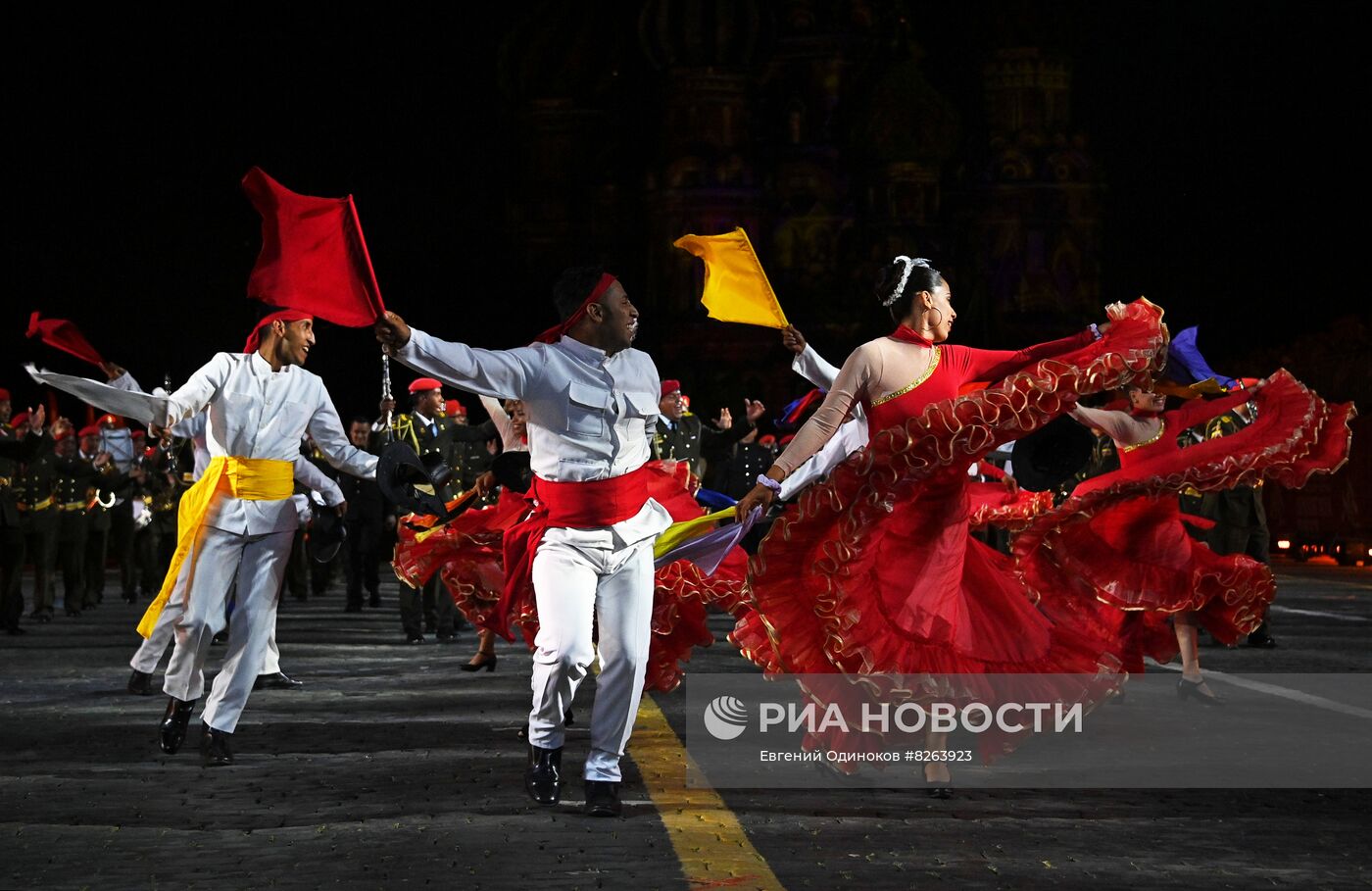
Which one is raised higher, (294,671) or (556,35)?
(556,35)

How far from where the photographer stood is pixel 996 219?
5922cm

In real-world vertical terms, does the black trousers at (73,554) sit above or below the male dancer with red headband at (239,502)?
below

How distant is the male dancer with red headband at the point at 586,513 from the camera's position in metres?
8.45

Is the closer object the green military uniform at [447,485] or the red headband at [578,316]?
the red headband at [578,316]

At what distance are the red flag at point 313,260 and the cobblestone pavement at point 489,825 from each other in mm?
1879

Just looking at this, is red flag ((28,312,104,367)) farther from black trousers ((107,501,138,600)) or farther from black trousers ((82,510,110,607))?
black trousers ((107,501,138,600))

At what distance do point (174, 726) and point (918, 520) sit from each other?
3.64 meters

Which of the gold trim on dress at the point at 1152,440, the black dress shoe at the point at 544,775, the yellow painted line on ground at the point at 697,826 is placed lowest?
the yellow painted line on ground at the point at 697,826

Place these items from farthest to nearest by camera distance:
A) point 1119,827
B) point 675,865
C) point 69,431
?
point 69,431 < point 1119,827 < point 675,865

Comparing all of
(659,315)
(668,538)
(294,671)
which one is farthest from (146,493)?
(659,315)

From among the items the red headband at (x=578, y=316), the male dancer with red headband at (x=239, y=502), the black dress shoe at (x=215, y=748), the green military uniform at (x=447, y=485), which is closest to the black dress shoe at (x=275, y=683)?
the green military uniform at (x=447, y=485)

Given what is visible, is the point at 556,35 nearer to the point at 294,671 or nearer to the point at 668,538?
the point at 294,671

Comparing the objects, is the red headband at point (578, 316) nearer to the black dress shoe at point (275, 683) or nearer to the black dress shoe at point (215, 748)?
the black dress shoe at point (215, 748)

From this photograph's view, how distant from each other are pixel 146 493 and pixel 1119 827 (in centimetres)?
1926
